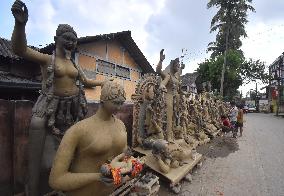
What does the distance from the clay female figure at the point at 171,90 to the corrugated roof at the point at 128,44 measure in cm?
663

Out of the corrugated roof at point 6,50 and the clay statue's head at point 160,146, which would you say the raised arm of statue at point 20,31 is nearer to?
the clay statue's head at point 160,146

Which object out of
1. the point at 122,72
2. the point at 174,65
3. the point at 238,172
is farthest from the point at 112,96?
the point at 122,72

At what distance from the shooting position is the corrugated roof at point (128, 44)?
44.4 feet

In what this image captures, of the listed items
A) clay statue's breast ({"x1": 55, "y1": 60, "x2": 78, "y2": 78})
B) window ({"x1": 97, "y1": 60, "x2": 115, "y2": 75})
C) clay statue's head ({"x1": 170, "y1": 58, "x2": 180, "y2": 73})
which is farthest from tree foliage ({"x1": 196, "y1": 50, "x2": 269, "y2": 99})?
clay statue's breast ({"x1": 55, "y1": 60, "x2": 78, "y2": 78})

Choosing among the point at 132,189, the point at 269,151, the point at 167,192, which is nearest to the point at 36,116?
the point at 132,189

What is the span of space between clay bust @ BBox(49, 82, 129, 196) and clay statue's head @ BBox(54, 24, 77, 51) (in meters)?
1.14

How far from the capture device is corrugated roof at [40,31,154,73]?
533 inches

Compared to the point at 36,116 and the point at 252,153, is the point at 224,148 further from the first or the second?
the point at 36,116

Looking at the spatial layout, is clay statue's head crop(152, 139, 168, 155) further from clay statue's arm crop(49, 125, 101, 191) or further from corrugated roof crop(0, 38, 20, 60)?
corrugated roof crop(0, 38, 20, 60)

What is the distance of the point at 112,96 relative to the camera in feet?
8.19

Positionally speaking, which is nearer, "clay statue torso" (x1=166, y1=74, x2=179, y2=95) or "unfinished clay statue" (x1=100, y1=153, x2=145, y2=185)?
"unfinished clay statue" (x1=100, y1=153, x2=145, y2=185)

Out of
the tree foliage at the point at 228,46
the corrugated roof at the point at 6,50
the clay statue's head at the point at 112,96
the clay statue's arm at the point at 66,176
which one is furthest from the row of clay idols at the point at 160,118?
the tree foliage at the point at 228,46

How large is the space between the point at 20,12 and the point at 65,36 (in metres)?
0.60

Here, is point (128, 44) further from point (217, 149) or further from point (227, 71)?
point (227, 71)
